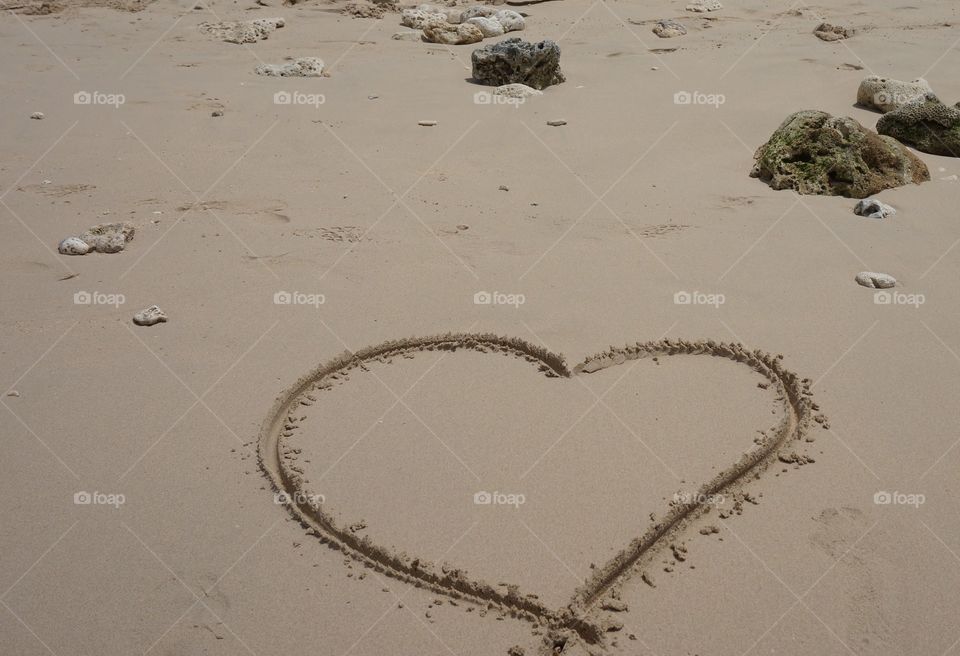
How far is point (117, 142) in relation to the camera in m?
6.86

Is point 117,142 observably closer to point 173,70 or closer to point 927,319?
point 173,70

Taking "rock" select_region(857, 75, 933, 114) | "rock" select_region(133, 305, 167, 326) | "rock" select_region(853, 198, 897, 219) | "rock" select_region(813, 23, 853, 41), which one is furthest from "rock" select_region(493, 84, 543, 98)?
"rock" select_region(133, 305, 167, 326)

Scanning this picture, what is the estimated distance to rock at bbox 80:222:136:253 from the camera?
5.15 metres

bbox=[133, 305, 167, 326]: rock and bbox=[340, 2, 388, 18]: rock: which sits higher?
bbox=[133, 305, 167, 326]: rock

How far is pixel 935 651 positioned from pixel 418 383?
237cm

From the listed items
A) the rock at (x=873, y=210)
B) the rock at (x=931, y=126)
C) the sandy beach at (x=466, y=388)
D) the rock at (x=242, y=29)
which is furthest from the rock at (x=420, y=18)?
the rock at (x=873, y=210)

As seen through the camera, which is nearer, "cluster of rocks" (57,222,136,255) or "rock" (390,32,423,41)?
"cluster of rocks" (57,222,136,255)

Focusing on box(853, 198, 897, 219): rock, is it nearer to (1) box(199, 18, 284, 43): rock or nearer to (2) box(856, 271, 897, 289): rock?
(2) box(856, 271, 897, 289): rock

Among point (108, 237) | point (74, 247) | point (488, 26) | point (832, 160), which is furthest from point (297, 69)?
point (832, 160)

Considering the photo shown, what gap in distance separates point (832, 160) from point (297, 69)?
5.28m

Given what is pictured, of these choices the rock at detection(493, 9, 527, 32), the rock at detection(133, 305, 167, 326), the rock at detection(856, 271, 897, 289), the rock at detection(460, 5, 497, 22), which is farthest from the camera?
the rock at detection(460, 5, 497, 22)

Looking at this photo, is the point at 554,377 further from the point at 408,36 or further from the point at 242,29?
the point at 242,29

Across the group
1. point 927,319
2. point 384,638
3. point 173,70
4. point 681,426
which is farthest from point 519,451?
point 173,70

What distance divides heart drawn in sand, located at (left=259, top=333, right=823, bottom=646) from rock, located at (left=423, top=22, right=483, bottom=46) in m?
6.39
